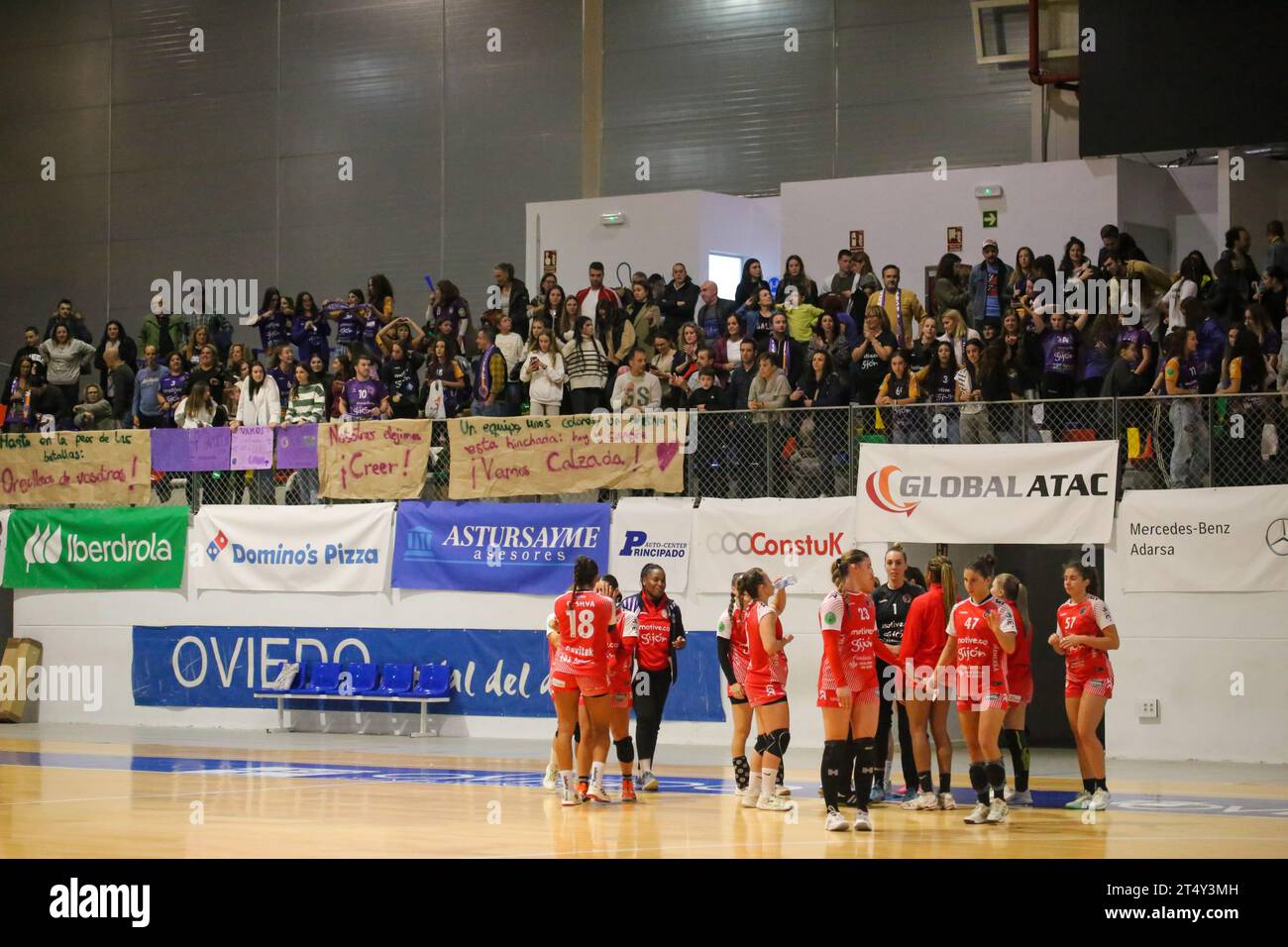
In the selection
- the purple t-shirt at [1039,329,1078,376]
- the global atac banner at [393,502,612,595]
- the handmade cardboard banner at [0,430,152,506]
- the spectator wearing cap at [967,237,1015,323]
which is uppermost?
the spectator wearing cap at [967,237,1015,323]

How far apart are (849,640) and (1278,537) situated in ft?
24.3

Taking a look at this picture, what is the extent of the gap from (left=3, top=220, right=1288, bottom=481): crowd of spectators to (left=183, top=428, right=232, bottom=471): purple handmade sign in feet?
1.35

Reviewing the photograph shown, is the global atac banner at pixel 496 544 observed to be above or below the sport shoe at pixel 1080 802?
above

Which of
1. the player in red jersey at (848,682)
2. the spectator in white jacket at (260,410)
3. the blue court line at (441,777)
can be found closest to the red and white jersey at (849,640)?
the player in red jersey at (848,682)

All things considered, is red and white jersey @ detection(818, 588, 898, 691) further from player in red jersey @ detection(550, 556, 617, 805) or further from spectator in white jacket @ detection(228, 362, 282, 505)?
spectator in white jacket @ detection(228, 362, 282, 505)

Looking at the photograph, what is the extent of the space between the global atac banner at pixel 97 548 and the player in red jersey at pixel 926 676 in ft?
43.6

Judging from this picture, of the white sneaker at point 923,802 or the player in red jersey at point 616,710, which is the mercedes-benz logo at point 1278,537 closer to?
the white sneaker at point 923,802

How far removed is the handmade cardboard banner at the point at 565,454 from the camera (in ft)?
68.7

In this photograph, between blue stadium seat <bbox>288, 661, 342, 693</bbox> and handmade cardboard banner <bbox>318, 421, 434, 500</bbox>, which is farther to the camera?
blue stadium seat <bbox>288, 661, 342, 693</bbox>

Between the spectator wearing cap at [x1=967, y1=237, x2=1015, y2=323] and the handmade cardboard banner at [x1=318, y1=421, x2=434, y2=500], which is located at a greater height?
the spectator wearing cap at [x1=967, y1=237, x2=1015, y2=323]

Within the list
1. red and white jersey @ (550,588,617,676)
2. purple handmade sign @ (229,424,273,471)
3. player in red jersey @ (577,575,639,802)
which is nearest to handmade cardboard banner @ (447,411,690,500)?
purple handmade sign @ (229,424,273,471)

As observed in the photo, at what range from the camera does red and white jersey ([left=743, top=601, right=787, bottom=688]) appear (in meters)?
13.6

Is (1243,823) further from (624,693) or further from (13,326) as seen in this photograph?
(13,326)

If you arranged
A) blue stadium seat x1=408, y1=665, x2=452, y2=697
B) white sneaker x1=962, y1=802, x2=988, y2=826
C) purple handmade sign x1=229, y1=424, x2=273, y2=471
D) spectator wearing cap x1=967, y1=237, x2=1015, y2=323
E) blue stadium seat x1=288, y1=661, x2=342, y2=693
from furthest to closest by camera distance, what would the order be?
1. purple handmade sign x1=229, y1=424, x2=273, y2=471
2. blue stadium seat x1=288, y1=661, x2=342, y2=693
3. blue stadium seat x1=408, y1=665, x2=452, y2=697
4. spectator wearing cap x1=967, y1=237, x2=1015, y2=323
5. white sneaker x1=962, y1=802, x2=988, y2=826
